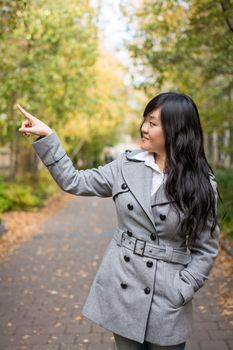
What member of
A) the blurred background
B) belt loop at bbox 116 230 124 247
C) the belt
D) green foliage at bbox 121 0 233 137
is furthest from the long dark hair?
green foliage at bbox 121 0 233 137

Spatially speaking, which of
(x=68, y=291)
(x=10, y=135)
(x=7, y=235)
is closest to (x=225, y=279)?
(x=68, y=291)

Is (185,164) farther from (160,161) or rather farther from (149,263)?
(149,263)

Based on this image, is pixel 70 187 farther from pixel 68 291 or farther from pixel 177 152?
pixel 68 291

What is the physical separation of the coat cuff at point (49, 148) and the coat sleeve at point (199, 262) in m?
0.81

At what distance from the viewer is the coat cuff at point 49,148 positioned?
8.20 feet

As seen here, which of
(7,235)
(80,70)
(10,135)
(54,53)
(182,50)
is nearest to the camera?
(182,50)

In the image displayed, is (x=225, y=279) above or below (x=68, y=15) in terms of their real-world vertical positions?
below

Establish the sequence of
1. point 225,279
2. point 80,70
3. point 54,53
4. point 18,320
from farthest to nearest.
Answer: point 80,70 → point 54,53 → point 225,279 → point 18,320

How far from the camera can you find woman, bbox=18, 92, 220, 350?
244 cm

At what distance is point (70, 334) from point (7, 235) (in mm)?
6255

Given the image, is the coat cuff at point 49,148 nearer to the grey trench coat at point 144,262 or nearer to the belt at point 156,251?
the grey trench coat at point 144,262

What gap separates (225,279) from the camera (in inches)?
278

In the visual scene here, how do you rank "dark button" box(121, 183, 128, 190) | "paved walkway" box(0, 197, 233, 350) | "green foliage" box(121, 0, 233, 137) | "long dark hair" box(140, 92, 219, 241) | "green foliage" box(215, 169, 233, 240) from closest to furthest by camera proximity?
"long dark hair" box(140, 92, 219, 241) < "dark button" box(121, 183, 128, 190) < "paved walkway" box(0, 197, 233, 350) < "green foliage" box(121, 0, 233, 137) < "green foliage" box(215, 169, 233, 240)

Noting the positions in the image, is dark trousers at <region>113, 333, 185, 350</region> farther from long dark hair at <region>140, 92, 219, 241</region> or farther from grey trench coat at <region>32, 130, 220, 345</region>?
long dark hair at <region>140, 92, 219, 241</region>
